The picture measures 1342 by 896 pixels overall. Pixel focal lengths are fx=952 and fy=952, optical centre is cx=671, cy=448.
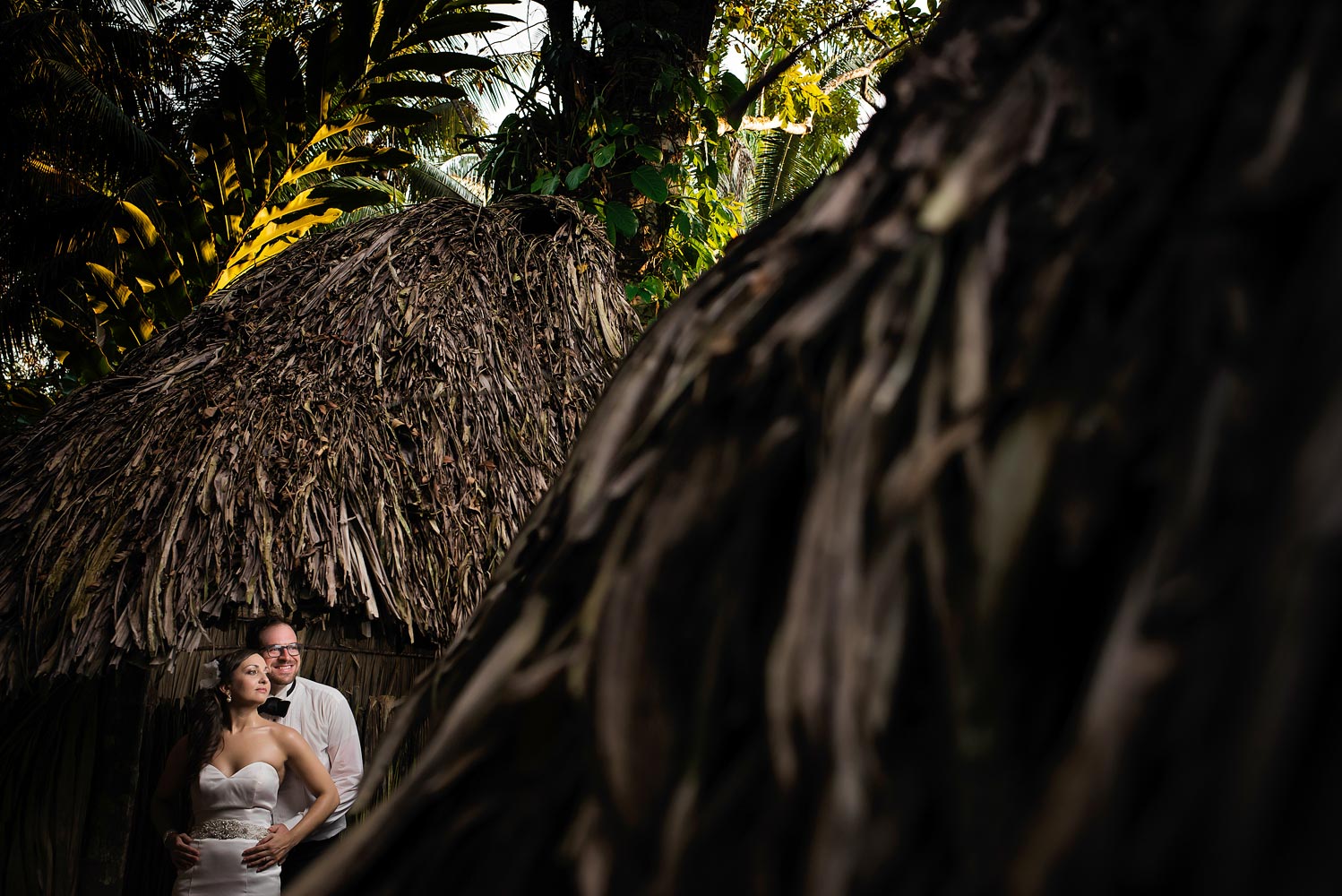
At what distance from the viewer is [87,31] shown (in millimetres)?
7926

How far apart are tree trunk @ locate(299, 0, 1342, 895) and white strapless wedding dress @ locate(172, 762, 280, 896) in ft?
8.56

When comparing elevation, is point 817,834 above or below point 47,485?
below

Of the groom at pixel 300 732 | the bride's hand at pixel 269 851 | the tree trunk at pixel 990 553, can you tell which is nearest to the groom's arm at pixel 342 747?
the groom at pixel 300 732

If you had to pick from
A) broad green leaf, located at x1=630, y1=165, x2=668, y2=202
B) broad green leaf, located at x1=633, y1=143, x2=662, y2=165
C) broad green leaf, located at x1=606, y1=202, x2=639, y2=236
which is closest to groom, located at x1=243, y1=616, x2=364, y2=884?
broad green leaf, located at x1=606, y1=202, x2=639, y2=236

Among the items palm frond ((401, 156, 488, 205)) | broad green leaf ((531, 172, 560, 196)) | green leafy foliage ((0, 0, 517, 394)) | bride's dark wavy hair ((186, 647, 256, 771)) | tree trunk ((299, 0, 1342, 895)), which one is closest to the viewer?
tree trunk ((299, 0, 1342, 895))

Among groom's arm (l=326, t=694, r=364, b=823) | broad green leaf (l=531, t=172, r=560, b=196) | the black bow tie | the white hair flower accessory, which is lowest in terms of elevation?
groom's arm (l=326, t=694, r=364, b=823)

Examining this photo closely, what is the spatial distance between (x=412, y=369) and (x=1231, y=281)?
3556 millimetres

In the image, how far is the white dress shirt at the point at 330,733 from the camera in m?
3.08

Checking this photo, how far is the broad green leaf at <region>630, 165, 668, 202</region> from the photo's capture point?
15.3 feet

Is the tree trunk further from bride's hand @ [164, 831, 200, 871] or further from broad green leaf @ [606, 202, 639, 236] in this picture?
broad green leaf @ [606, 202, 639, 236]

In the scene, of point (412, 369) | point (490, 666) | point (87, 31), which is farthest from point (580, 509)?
point (87, 31)

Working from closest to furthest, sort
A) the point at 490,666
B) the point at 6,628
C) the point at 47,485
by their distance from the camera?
1. the point at 490,666
2. the point at 6,628
3. the point at 47,485

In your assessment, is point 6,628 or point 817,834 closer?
point 817,834

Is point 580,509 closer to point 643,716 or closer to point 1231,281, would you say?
point 643,716
